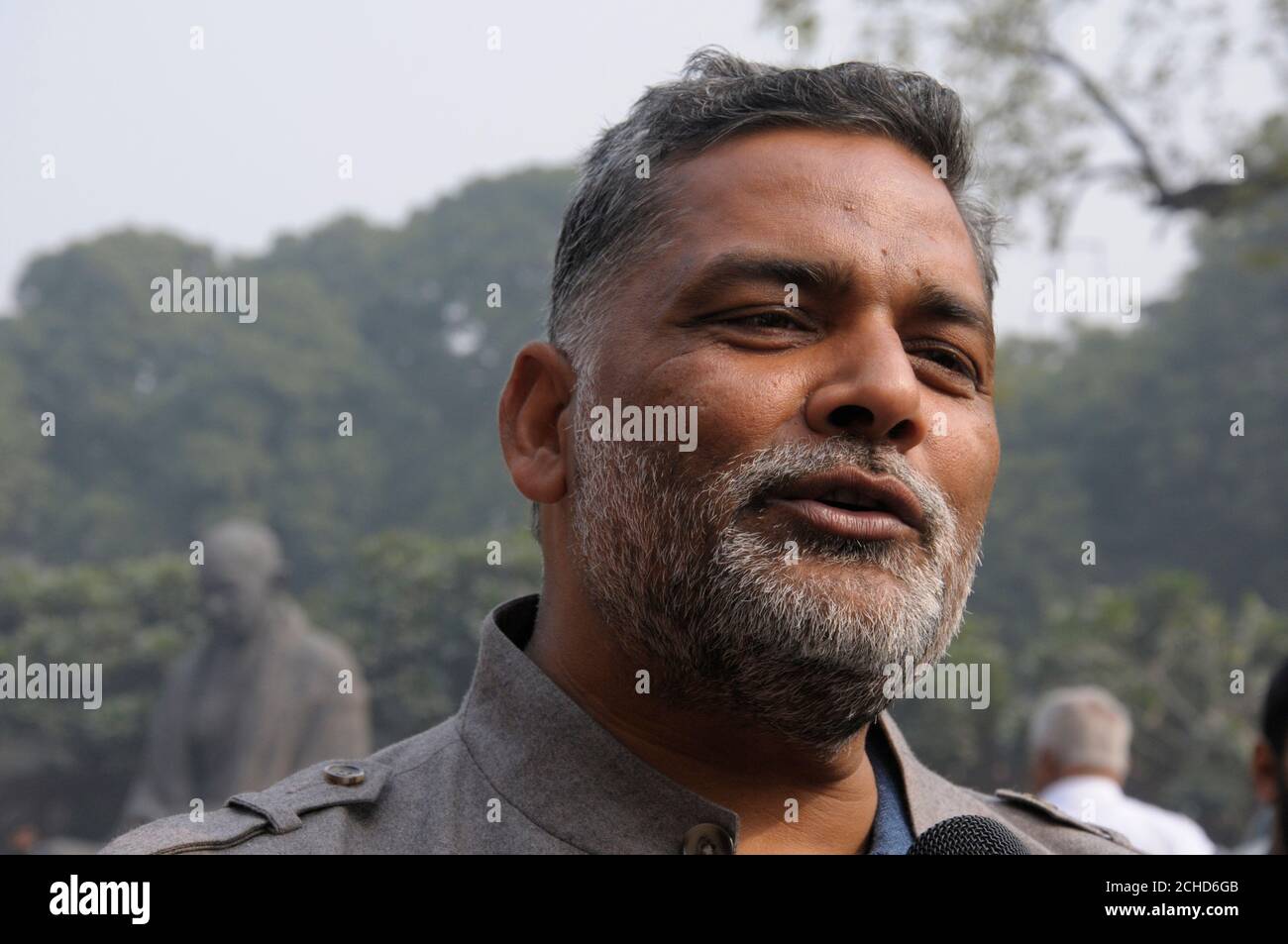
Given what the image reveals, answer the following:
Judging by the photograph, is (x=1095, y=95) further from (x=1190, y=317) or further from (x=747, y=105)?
(x=1190, y=317)

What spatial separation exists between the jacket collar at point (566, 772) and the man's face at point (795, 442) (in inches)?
4.9

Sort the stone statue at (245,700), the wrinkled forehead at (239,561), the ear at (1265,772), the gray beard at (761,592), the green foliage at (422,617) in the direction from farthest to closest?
the green foliage at (422,617), the wrinkled forehead at (239,561), the stone statue at (245,700), the ear at (1265,772), the gray beard at (761,592)

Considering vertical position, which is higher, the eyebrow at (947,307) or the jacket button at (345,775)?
the eyebrow at (947,307)

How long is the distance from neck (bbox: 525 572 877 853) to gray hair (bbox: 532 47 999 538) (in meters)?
0.33

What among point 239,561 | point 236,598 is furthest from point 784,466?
point 239,561

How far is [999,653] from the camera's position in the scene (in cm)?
2178

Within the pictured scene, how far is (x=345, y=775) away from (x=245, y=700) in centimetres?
1075

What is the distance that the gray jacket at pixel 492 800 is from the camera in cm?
185

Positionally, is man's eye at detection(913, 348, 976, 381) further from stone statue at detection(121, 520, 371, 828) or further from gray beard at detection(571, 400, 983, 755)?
stone statue at detection(121, 520, 371, 828)

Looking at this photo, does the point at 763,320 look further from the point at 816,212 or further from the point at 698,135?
the point at 698,135

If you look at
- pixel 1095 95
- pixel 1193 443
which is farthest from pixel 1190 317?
pixel 1095 95

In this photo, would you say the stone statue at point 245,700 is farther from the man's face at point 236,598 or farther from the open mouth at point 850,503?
the open mouth at point 850,503

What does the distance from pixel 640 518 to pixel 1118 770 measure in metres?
4.37

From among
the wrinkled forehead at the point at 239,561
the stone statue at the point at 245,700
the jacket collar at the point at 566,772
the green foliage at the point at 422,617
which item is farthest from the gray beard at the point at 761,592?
the green foliage at the point at 422,617
